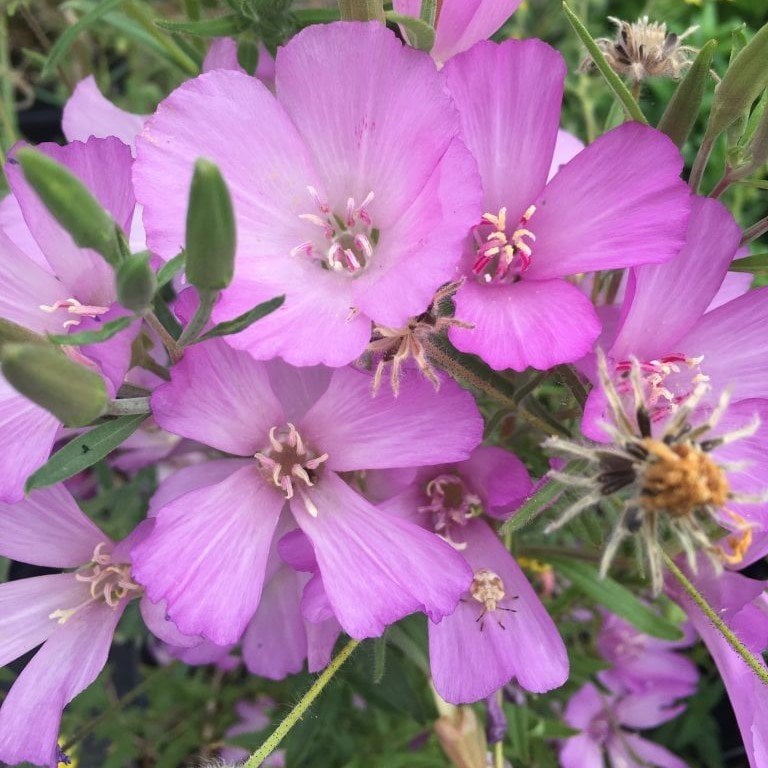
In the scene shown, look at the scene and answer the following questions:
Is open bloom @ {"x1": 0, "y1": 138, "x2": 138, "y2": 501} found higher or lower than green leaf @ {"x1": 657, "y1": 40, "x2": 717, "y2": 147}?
lower

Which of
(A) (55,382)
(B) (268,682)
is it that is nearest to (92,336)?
(A) (55,382)

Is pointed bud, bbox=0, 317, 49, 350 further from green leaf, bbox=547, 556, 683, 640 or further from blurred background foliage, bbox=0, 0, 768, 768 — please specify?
green leaf, bbox=547, 556, 683, 640

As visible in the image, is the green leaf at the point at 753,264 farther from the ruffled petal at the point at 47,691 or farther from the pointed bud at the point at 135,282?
the ruffled petal at the point at 47,691

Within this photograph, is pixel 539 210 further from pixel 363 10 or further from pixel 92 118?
pixel 92 118

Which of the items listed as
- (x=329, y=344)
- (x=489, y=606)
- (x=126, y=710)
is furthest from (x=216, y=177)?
(x=126, y=710)

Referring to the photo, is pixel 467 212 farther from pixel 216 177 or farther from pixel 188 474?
pixel 188 474

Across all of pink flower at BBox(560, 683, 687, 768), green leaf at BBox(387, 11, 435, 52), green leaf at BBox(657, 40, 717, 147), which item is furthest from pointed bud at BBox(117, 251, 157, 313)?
pink flower at BBox(560, 683, 687, 768)

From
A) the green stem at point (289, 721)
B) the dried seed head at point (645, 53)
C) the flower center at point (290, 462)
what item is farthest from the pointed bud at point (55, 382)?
Answer: the dried seed head at point (645, 53)
